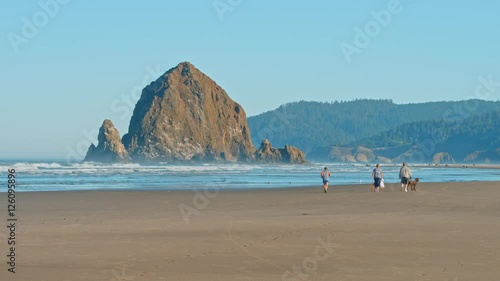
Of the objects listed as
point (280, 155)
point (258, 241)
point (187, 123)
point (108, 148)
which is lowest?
point (258, 241)

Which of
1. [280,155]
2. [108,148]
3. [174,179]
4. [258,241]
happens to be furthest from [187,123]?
[258,241]

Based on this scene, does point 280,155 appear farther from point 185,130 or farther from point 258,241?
point 258,241

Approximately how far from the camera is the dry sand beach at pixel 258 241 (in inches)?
443

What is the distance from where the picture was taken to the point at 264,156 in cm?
16550

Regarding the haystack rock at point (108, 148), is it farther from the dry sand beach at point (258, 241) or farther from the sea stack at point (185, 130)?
the dry sand beach at point (258, 241)

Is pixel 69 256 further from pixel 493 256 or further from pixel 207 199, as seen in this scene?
pixel 207 199

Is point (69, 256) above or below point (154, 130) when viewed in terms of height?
below

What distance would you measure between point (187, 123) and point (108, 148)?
2555 centimetres

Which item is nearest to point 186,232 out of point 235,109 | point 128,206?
point 128,206

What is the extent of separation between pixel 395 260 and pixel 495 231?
16.2 ft

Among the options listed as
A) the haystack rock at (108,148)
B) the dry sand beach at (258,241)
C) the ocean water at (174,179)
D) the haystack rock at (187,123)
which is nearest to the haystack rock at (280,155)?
the haystack rock at (187,123)

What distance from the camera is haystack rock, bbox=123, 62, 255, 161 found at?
164375 millimetres

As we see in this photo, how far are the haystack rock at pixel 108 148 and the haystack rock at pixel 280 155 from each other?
3050cm

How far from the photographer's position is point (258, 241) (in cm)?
1470
